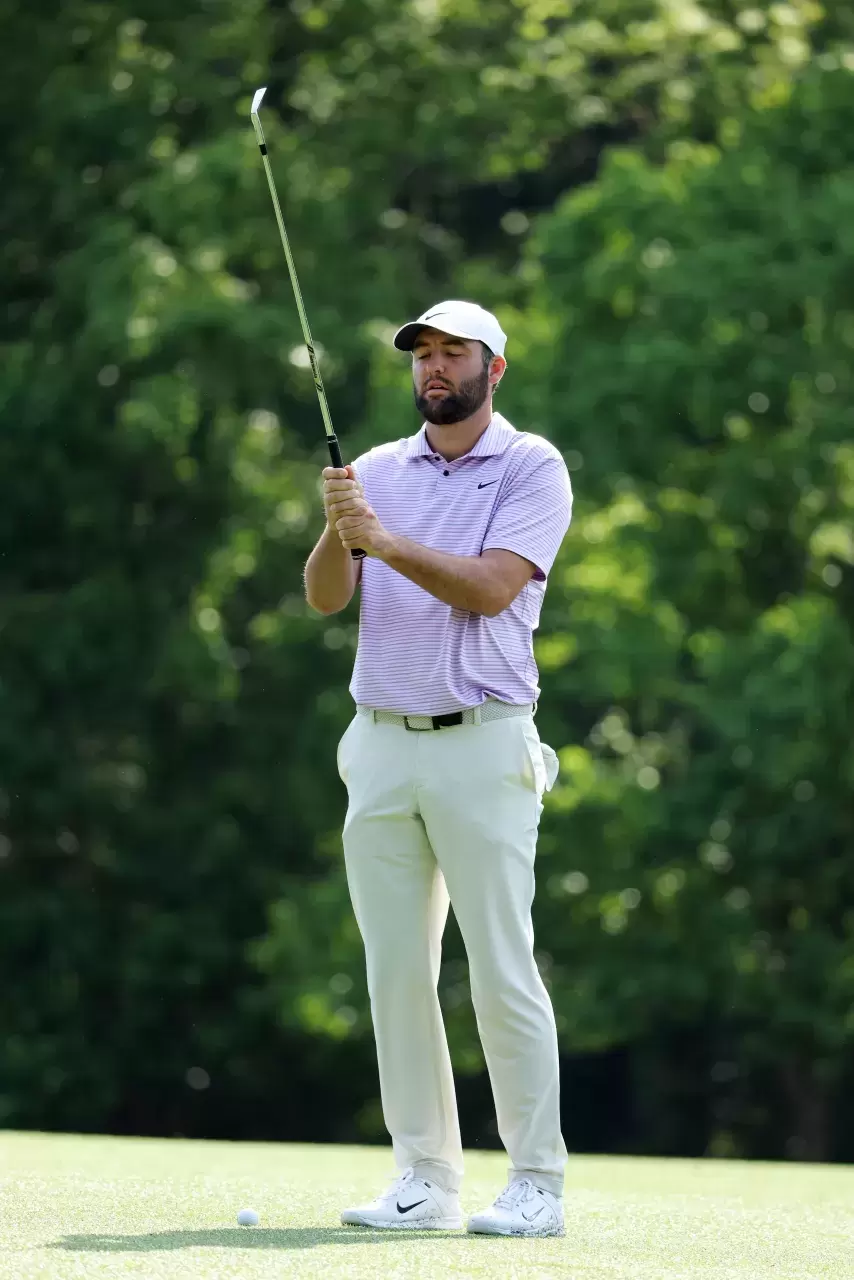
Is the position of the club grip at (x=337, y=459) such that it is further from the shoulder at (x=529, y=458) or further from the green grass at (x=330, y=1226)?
the green grass at (x=330, y=1226)

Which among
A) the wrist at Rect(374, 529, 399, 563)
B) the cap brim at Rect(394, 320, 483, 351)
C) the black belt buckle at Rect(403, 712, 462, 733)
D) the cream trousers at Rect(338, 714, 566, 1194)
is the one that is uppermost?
the cap brim at Rect(394, 320, 483, 351)

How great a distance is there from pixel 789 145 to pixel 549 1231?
13.4 meters

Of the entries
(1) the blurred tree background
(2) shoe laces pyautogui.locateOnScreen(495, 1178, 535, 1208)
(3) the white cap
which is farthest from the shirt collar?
(1) the blurred tree background

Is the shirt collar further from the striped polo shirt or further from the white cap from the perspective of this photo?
the white cap

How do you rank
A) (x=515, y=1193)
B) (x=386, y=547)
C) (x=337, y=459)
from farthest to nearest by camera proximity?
1. (x=337, y=459)
2. (x=515, y=1193)
3. (x=386, y=547)

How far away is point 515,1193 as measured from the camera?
4.72 m

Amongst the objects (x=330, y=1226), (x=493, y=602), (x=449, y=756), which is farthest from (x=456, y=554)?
(x=330, y=1226)

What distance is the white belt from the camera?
4.77m

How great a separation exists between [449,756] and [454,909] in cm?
32

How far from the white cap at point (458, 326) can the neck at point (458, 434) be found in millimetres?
143

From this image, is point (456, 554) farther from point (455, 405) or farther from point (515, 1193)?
point (515, 1193)

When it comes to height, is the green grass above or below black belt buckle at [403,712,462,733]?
below

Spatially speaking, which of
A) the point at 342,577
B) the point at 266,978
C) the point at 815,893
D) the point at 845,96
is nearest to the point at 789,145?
the point at 845,96

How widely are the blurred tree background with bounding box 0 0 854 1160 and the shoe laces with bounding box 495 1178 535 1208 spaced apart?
1101 centimetres
